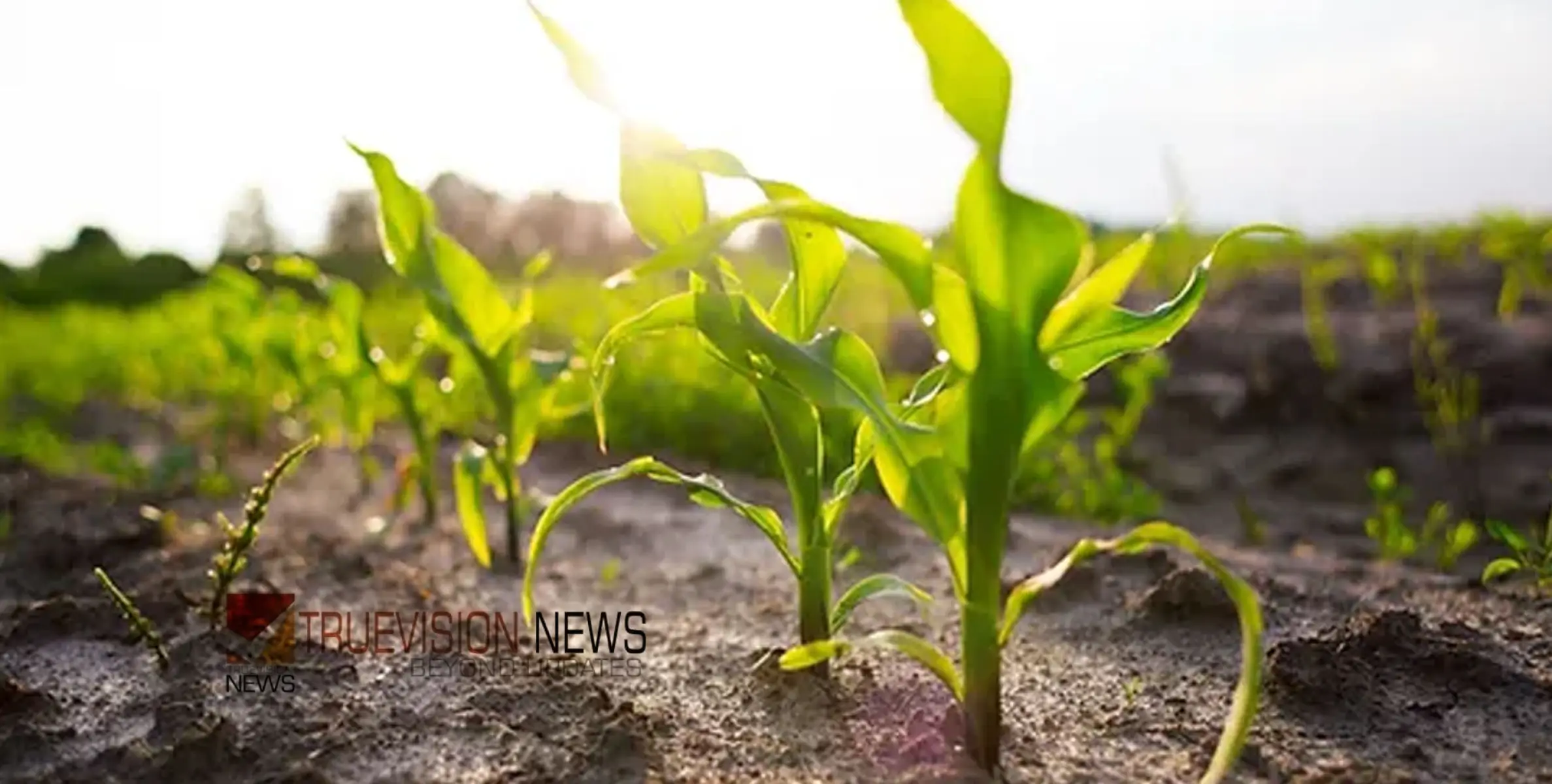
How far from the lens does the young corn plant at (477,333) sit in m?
2.43

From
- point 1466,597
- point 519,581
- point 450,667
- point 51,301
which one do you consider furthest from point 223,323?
point 51,301

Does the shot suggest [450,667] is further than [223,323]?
No

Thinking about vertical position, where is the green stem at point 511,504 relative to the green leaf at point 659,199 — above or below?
below

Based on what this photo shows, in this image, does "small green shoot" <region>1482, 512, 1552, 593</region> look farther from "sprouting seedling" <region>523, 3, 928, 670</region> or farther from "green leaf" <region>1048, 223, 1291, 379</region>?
A: "sprouting seedling" <region>523, 3, 928, 670</region>

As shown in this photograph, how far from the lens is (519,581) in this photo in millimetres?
2672

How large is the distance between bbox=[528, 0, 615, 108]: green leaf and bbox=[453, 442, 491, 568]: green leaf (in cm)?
127

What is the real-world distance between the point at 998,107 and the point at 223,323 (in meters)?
3.71

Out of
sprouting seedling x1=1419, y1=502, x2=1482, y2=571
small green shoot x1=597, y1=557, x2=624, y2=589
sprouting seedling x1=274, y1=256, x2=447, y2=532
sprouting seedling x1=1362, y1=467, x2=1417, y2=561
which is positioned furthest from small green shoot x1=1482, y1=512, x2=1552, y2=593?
sprouting seedling x1=274, y1=256, x2=447, y2=532

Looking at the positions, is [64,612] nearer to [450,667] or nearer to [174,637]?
[174,637]

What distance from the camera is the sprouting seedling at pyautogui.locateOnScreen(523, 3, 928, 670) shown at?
55.0 inches

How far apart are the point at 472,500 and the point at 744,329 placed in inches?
54.2

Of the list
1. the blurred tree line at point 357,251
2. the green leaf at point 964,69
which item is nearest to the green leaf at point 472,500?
the green leaf at point 964,69

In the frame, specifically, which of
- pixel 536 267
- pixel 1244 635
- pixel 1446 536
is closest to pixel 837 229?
pixel 1244 635

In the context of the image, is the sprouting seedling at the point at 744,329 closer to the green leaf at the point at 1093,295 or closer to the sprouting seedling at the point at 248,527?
the green leaf at the point at 1093,295
